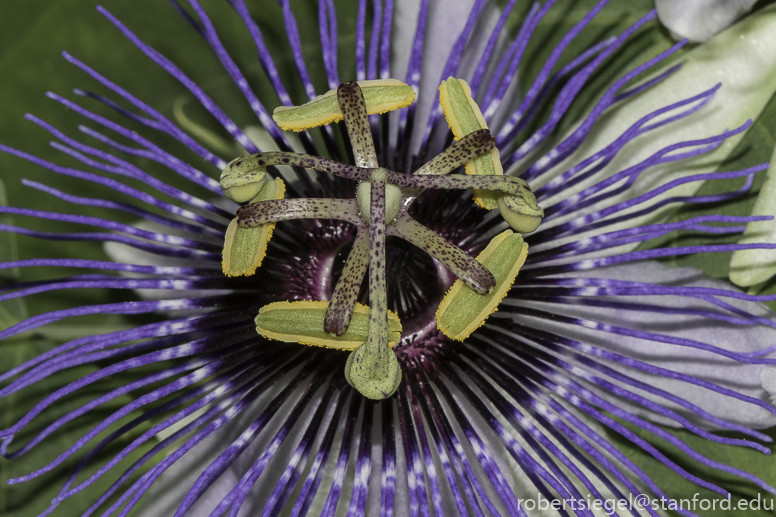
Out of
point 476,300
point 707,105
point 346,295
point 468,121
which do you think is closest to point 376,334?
point 346,295

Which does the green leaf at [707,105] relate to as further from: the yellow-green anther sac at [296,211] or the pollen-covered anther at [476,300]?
the yellow-green anther sac at [296,211]

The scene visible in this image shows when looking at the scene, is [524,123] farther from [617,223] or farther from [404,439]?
[404,439]

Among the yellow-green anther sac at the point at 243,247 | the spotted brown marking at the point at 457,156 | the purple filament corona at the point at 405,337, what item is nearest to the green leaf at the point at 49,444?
the purple filament corona at the point at 405,337

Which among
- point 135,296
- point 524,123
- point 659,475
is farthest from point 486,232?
point 135,296

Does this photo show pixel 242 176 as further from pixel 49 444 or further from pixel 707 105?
pixel 707 105

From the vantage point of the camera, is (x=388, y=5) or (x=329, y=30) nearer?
(x=388, y=5)

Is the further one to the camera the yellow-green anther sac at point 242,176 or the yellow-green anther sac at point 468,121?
the yellow-green anther sac at point 468,121

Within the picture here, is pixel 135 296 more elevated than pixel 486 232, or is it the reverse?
pixel 486 232
